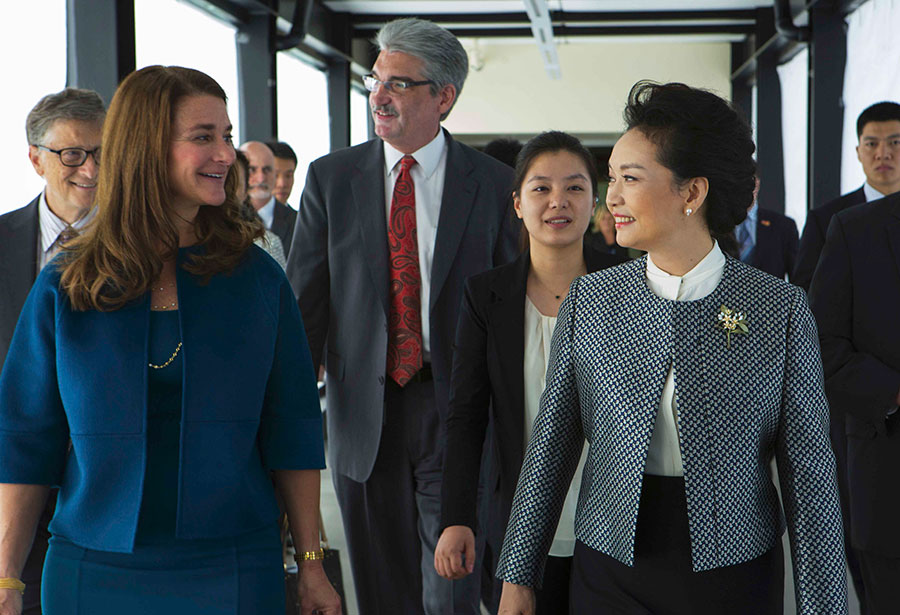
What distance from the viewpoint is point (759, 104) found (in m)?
11.5

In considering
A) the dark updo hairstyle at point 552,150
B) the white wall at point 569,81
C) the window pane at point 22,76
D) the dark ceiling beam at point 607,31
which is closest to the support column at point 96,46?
the window pane at point 22,76

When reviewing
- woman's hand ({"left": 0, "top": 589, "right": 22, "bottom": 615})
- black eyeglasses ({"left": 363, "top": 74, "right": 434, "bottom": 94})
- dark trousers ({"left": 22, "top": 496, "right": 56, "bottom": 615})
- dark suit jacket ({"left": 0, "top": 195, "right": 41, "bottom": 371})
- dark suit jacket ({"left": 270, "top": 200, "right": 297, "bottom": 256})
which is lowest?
dark trousers ({"left": 22, "top": 496, "right": 56, "bottom": 615})

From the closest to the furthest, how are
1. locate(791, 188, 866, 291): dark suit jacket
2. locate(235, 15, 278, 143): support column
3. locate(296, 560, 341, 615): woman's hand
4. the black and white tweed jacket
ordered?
the black and white tweed jacket → locate(296, 560, 341, 615): woman's hand → locate(791, 188, 866, 291): dark suit jacket → locate(235, 15, 278, 143): support column

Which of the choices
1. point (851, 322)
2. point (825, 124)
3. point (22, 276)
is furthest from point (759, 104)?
point (22, 276)

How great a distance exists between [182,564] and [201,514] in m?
0.10

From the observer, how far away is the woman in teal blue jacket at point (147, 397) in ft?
6.01

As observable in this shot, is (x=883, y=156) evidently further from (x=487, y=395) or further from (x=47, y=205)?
(x=47, y=205)

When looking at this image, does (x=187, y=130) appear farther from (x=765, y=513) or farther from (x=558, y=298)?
(x=765, y=513)

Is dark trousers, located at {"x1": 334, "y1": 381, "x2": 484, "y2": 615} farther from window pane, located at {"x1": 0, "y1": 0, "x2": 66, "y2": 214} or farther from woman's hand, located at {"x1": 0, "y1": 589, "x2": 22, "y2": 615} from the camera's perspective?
window pane, located at {"x1": 0, "y1": 0, "x2": 66, "y2": 214}

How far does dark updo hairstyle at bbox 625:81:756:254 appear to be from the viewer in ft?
6.07

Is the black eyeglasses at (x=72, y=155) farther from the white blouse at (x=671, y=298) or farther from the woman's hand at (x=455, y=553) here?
the white blouse at (x=671, y=298)

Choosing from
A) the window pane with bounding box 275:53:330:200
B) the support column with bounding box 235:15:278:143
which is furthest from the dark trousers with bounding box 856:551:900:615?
the window pane with bounding box 275:53:330:200

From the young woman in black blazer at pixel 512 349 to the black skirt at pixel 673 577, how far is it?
485 mm

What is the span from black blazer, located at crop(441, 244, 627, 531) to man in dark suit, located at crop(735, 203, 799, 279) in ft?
12.3
